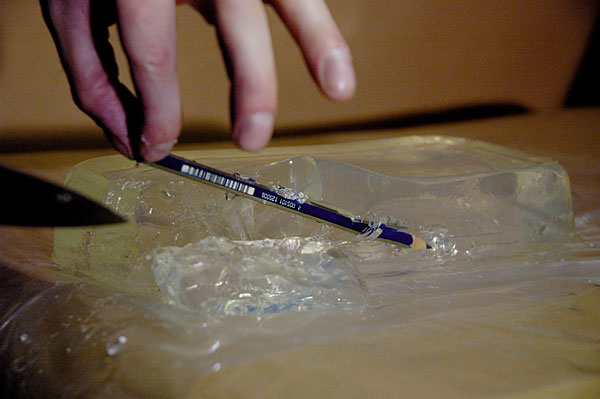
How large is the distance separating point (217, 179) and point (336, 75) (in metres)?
0.13

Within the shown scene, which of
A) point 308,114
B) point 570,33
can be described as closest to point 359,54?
point 308,114

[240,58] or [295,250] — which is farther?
[295,250]

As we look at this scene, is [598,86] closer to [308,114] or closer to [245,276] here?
[308,114]

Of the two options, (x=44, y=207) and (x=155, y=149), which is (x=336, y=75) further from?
(x=44, y=207)

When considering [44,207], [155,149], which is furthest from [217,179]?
[44,207]

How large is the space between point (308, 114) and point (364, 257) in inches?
22.8

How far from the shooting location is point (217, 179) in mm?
375

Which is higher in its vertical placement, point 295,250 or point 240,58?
point 240,58

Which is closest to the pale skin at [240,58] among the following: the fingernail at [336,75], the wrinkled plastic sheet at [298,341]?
the fingernail at [336,75]

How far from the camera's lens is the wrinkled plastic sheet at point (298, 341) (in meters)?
0.30

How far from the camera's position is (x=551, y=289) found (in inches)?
16.6

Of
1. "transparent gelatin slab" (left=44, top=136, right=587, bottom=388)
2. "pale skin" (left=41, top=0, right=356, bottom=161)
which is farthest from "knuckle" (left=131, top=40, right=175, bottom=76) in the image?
"transparent gelatin slab" (left=44, top=136, right=587, bottom=388)

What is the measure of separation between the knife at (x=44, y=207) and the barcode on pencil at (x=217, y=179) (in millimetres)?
92

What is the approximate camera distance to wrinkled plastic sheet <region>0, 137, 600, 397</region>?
30cm
